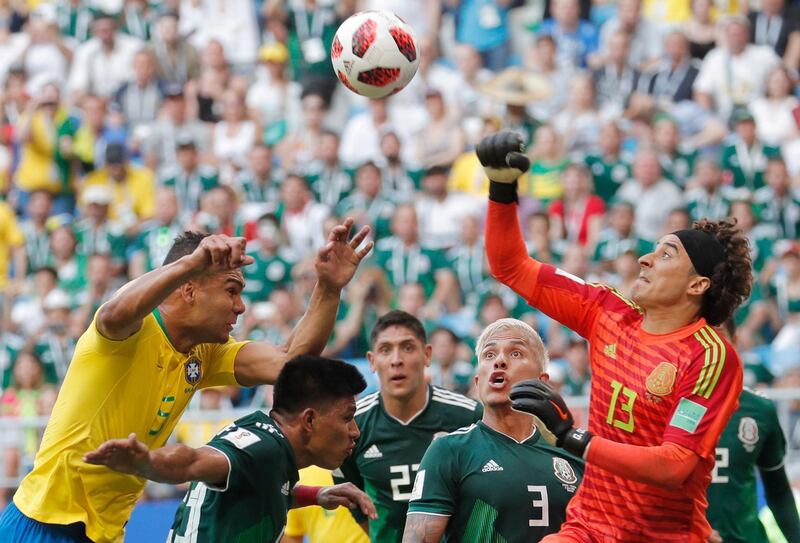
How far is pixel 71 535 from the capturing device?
656 centimetres

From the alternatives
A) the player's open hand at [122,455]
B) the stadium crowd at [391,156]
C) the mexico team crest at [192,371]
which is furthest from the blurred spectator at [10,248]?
the player's open hand at [122,455]

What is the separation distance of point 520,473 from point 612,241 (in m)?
6.93

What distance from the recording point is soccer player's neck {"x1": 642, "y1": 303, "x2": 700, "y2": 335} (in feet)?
21.0

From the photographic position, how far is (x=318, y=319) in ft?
23.8

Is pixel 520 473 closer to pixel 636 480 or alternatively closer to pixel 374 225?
pixel 636 480

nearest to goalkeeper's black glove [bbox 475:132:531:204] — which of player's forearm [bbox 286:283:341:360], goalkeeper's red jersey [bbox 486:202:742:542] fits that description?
goalkeeper's red jersey [bbox 486:202:742:542]

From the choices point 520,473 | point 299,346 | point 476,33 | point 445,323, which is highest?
point 476,33

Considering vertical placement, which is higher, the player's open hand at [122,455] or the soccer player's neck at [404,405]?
the player's open hand at [122,455]

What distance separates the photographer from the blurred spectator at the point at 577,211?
14172 millimetres

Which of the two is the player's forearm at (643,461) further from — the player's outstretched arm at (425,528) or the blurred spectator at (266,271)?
the blurred spectator at (266,271)

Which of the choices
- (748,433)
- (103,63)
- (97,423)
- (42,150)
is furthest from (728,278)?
(103,63)

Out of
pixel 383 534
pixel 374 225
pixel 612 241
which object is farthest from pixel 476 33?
pixel 383 534

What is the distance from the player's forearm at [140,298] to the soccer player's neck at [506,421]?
1.88 metres

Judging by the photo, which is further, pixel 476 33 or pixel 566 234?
pixel 476 33
